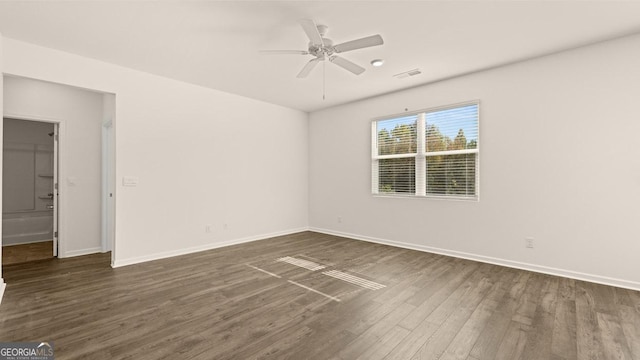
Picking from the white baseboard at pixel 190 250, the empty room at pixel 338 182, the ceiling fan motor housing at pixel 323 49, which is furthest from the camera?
the white baseboard at pixel 190 250

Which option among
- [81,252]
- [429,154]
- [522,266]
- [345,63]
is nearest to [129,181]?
[81,252]

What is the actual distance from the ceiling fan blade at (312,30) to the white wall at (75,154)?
12.8 ft

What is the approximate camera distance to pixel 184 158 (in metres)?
4.56

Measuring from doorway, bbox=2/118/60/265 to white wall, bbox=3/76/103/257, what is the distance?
1235 millimetres

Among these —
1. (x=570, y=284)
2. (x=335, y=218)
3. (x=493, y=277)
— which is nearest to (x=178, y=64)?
(x=335, y=218)

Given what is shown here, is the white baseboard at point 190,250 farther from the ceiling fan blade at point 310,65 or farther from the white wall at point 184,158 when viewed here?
the ceiling fan blade at point 310,65

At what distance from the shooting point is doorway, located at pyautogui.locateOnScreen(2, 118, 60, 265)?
5.39 meters

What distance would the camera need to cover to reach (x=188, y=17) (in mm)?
2715

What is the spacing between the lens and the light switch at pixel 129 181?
396 cm

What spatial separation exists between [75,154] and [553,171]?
22.9ft

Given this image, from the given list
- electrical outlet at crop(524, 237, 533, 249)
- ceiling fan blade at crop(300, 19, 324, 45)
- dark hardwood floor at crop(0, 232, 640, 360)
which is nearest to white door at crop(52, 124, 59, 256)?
dark hardwood floor at crop(0, 232, 640, 360)

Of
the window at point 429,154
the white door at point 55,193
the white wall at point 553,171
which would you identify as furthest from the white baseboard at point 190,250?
the white wall at point 553,171

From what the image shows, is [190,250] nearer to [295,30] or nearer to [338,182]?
[338,182]

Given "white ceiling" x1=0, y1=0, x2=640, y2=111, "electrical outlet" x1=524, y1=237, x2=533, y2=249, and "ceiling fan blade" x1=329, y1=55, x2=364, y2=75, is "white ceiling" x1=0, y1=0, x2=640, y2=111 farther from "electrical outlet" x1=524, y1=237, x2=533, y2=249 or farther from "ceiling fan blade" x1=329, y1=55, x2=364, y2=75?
"electrical outlet" x1=524, y1=237, x2=533, y2=249
